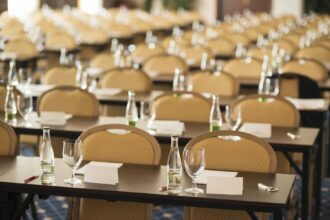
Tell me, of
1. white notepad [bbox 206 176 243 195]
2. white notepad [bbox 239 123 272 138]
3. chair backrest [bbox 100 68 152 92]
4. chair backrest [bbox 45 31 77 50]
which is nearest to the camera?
white notepad [bbox 206 176 243 195]

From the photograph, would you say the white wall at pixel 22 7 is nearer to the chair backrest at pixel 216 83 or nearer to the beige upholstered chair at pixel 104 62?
the beige upholstered chair at pixel 104 62

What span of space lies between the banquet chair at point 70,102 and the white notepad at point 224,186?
266 centimetres

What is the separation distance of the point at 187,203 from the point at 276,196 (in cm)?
41

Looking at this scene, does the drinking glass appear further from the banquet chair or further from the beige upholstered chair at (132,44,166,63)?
the beige upholstered chair at (132,44,166,63)

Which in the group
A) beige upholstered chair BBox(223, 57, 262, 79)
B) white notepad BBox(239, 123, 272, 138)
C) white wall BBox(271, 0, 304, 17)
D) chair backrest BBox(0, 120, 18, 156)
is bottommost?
chair backrest BBox(0, 120, 18, 156)

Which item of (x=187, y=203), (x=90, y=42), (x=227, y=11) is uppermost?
(x=227, y=11)

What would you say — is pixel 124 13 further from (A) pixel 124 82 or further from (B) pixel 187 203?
(B) pixel 187 203

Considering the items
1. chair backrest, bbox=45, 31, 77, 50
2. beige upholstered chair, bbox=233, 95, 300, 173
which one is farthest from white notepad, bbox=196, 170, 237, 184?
chair backrest, bbox=45, 31, 77, 50

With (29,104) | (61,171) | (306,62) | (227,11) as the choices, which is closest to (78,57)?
(306,62)

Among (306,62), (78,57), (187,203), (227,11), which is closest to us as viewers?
(187,203)

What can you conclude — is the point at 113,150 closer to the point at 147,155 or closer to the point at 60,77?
the point at 147,155

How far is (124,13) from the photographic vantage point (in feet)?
75.6

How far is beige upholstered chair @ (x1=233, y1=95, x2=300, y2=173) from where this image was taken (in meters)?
6.14

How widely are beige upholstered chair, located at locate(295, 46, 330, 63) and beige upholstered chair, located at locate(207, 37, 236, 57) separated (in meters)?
2.00
